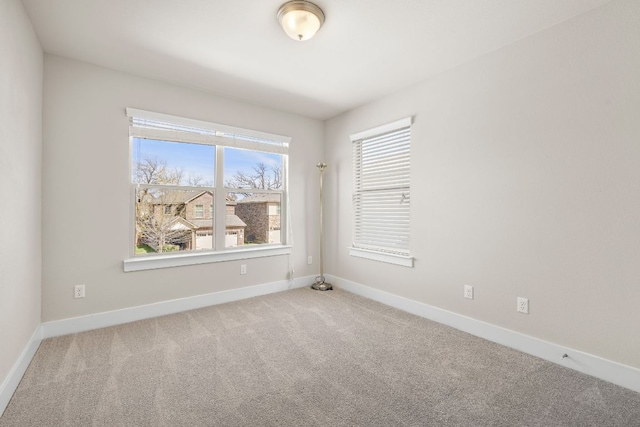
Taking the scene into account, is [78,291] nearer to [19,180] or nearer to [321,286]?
[19,180]

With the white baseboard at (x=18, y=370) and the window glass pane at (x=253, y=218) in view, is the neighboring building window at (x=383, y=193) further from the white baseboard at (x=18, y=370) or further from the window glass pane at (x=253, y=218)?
the white baseboard at (x=18, y=370)

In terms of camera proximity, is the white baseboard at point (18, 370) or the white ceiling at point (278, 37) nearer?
the white baseboard at point (18, 370)

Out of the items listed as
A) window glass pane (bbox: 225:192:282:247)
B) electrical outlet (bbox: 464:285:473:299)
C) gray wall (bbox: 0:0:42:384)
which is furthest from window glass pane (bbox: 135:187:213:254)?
electrical outlet (bbox: 464:285:473:299)

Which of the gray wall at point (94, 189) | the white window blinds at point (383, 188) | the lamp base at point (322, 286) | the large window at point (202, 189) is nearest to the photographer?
the gray wall at point (94, 189)

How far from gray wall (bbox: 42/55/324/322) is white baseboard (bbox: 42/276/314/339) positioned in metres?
0.06

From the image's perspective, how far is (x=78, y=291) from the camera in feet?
9.11

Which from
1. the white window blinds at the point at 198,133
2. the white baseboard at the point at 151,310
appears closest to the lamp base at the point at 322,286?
the white baseboard at the point at 151,310

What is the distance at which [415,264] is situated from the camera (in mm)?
3285

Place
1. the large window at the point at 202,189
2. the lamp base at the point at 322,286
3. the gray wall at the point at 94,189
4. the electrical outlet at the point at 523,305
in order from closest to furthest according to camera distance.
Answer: the electrical outlet at the point at 523,305
the gray wall at the point at 94,189
the large window at the point at 202,189
the lamp base at the point at 322,286

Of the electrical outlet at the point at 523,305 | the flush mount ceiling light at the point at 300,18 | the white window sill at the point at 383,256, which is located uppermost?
the flush mount ceiling light at the point at 300,18

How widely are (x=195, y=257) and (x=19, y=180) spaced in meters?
1.69

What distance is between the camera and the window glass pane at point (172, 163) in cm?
316

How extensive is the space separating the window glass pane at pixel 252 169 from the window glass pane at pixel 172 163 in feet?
0.72

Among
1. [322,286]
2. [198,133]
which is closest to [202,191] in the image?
[198,133]
